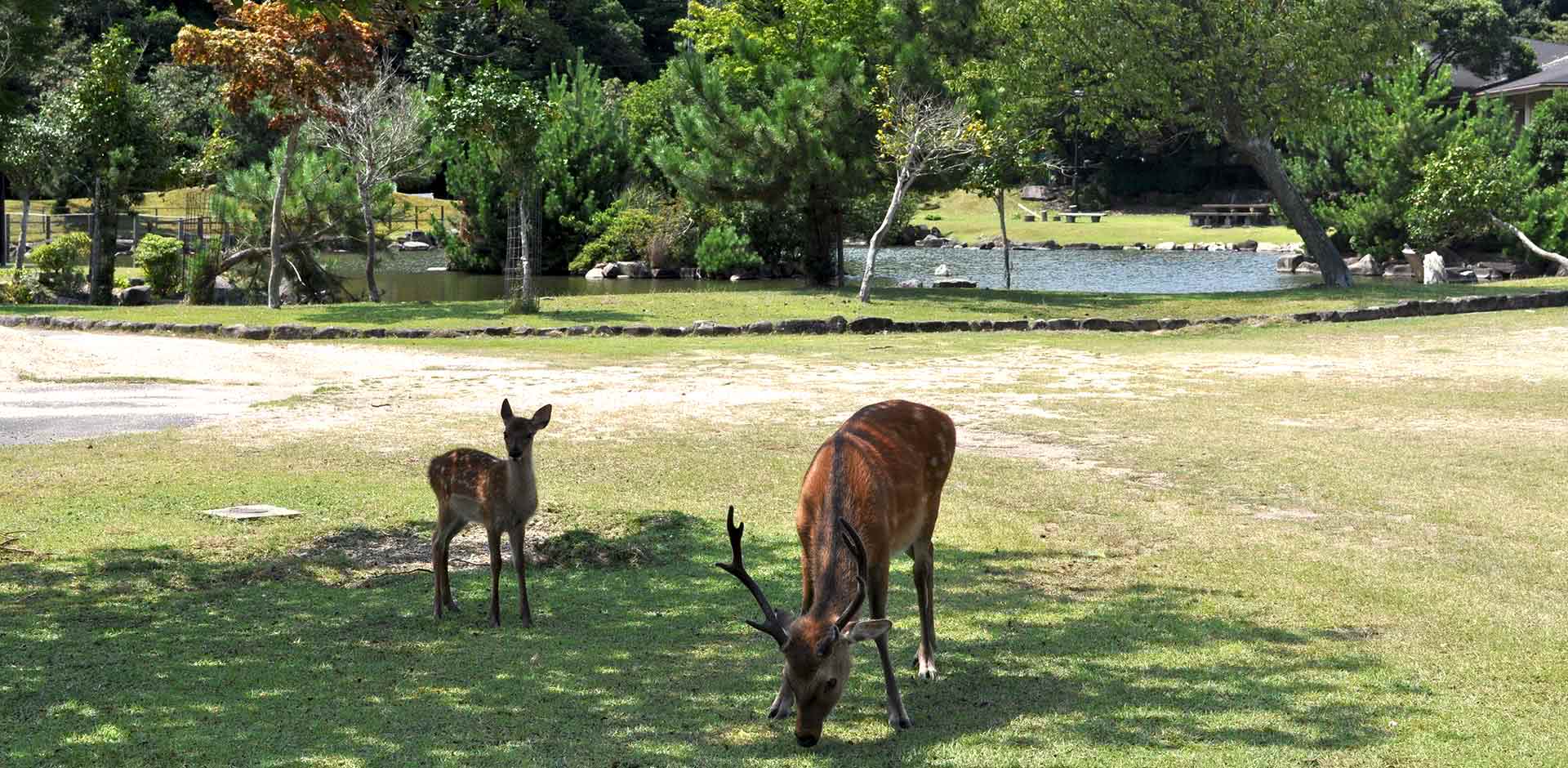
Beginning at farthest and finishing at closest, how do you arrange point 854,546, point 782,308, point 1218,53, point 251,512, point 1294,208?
point 1294,208
point 1218,53
point 782,308
point 251,512
point 854,546

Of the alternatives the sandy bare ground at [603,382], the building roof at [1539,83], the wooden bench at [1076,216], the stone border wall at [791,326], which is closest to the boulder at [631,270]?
the stone border wall at [791,326]

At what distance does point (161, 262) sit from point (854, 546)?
31888mm

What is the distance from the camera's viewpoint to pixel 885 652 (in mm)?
6465

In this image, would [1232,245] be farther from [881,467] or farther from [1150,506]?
[881,467]

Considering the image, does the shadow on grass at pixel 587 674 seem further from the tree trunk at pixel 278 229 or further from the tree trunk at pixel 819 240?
the tree trunk at pixel 819 240

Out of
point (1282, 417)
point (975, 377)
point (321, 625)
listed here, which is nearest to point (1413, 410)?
point (1282, 417)

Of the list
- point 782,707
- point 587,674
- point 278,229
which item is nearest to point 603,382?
point 587,674

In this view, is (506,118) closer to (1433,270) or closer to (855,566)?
(855,566)

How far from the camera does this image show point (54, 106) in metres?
38.7

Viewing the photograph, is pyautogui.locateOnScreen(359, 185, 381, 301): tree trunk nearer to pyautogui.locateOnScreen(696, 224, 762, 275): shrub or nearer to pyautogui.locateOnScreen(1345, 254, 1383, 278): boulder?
pyautogui.locateOnScreen(696, 224, 762, 275): shrub

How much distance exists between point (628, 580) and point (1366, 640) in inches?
168

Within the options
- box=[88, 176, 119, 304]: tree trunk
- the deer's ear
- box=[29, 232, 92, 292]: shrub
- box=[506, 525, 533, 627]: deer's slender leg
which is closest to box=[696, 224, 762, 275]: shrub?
box=[88, 176, 119, 304]: tree trunk

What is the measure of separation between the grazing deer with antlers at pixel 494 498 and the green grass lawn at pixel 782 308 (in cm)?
1834

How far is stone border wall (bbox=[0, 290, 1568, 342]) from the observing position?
25766 mm
